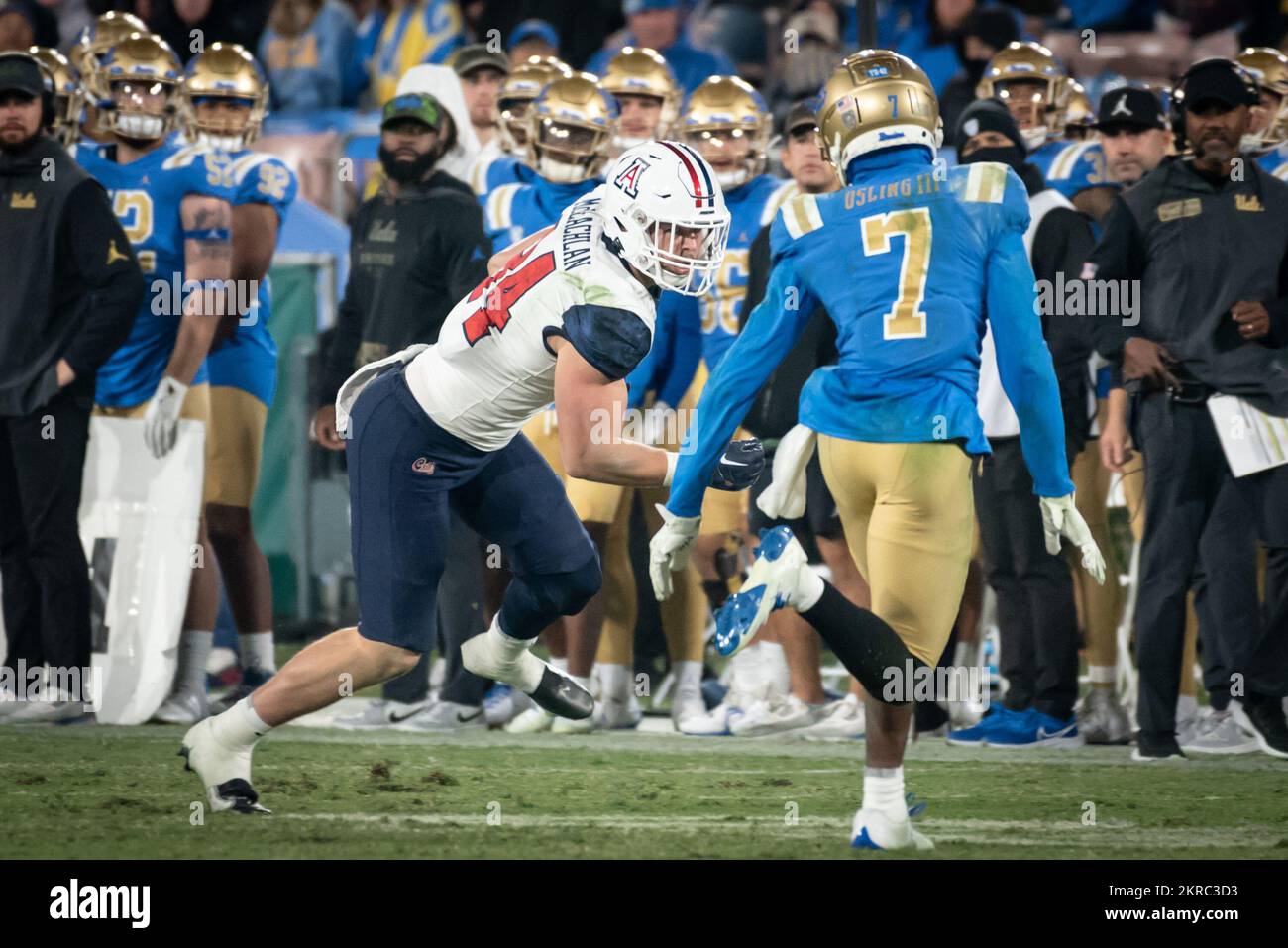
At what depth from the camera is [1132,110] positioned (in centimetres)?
729

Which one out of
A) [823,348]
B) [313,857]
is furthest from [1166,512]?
[313,857]

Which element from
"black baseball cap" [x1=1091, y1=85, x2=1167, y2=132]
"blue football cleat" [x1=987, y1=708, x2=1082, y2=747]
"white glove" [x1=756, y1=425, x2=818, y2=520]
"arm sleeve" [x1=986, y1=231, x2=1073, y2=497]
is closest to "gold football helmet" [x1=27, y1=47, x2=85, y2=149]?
"white glove" [x1=756, y1=425, x2=818, y2=520]

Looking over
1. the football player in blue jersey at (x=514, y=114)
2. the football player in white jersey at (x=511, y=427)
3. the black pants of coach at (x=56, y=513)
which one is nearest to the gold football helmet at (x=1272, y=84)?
the football player in blue jersey at (x=514, y=114)

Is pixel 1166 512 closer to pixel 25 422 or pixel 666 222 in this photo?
pixel 666 222

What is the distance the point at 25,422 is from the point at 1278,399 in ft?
13.5

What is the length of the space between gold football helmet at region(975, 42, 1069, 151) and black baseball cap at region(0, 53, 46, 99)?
345 centimetres

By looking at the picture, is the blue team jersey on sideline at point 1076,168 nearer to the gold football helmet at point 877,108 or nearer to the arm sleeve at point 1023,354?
the gold football helmet at point 877,108

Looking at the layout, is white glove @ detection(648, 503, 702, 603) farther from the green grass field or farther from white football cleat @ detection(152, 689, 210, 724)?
white football cleat @ detection(152, 689, 210, 724)

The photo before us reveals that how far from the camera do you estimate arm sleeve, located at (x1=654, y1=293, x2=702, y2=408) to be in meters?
7.38

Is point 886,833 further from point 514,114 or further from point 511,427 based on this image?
point 514,114

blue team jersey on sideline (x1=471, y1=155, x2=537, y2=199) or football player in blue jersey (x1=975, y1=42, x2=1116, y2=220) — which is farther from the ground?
football player in blue jersey (x1=975, y1=42, x2=1116, y2=220)

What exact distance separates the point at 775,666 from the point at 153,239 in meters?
2.68

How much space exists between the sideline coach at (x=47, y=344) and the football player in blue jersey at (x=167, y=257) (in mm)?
230

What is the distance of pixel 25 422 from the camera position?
7121 mm
